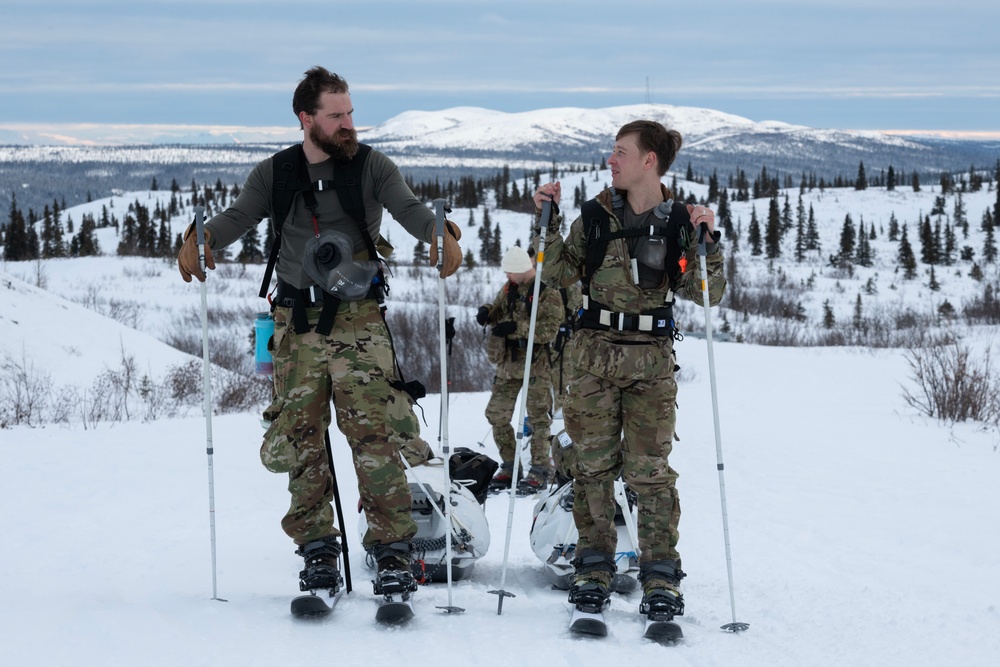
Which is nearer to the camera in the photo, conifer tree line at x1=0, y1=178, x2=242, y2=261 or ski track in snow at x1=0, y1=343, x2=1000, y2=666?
ski track in snow at x1=0, y1=343, x2=1000, y2=666

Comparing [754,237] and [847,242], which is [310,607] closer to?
[847,242]

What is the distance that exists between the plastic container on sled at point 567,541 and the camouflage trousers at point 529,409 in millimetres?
3607

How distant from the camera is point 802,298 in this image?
246 ft

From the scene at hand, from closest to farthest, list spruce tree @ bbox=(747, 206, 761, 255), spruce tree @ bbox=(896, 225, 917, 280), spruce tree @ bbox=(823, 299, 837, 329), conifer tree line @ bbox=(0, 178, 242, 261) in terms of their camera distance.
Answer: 1. spruce tree @ bbox=(823, 299, 837, 329)
2. conifer tree line @ bbox=(0, 178, 242, 261)
3. spruce tree @ bbox=(896, 225, 917, 280)
4. spruce tree @ bbox=(747, 206, 761, 255)

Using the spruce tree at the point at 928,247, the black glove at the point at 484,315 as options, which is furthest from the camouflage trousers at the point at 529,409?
the spruce tree at the point at 928,247

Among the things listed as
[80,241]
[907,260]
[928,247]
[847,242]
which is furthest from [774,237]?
[80,241]

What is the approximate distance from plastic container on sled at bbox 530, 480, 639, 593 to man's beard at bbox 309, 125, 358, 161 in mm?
2655

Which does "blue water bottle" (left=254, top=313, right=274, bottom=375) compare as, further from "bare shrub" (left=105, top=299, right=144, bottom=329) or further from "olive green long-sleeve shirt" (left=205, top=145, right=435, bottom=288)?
"bare shrub" (left=105, top=299, right=144, bottom=329)

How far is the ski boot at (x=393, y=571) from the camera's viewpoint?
4824 mm

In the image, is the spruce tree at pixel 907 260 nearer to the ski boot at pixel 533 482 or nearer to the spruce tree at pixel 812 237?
the spruce tree at pixel 812 237

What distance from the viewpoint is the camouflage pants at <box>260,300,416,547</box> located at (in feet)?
16.1

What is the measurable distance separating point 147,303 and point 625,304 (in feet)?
141

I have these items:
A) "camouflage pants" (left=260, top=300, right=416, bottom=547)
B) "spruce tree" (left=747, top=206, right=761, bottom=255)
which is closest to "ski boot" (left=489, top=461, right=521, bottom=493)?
"camouflage pants" (left=260, top=300, right=416, bottom=547)

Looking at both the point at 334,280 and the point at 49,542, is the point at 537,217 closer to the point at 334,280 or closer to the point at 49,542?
the point at 334,280
